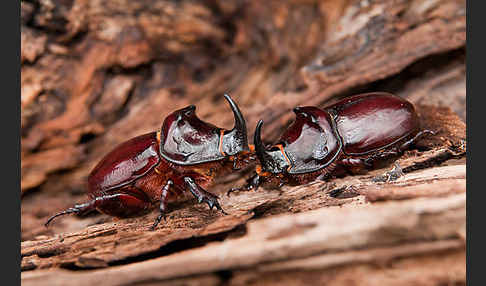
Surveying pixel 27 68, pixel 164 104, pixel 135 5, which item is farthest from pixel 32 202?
pixel 135 5

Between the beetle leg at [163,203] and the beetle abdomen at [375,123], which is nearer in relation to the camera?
the beetle leg at [163,203]

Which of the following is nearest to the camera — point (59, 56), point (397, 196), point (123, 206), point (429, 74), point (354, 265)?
point (354, 265)

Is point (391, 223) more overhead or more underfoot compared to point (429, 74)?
more underfoot

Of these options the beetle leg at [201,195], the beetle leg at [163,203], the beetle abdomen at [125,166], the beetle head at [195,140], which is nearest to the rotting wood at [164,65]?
the beetle head at [195,140]

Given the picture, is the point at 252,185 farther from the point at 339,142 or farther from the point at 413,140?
the point at 413,140

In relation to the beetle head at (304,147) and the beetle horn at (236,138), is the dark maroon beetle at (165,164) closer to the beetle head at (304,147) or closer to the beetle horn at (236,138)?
the beetle horn at (236,138)

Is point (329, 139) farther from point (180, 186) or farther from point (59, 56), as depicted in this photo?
point (59, 56)
